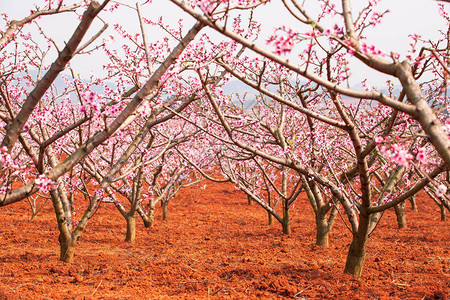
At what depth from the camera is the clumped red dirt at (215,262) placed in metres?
4.88

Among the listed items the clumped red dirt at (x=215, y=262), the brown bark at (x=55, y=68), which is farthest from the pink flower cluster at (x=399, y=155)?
the brown bark at (x=55, y=68)

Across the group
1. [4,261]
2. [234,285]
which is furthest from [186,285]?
[4,261]

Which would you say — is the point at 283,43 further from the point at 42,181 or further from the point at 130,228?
the point at 130,228

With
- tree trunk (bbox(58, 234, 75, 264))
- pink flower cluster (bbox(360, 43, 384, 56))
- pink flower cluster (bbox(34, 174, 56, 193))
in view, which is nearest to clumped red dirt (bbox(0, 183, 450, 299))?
tree trunk (bbox(58, 234, 75, 264))

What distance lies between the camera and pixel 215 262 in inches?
270

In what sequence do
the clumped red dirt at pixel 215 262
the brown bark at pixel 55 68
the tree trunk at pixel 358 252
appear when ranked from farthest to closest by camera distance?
the tree trunk at pixel 358 252, the clumped red dirt at pixel 215 262, the brown bark at pixel 55 68

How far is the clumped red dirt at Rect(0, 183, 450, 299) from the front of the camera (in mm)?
4883

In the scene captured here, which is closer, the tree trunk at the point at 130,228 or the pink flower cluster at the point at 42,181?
the pink flower cluster at the point at 42,181

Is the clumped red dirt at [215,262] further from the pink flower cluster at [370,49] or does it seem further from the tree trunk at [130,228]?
the pink flower cluster at [370,49]

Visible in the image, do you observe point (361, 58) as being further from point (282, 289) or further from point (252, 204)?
point (252, 204)

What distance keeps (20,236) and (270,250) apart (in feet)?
20.9

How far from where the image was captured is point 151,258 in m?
7.25

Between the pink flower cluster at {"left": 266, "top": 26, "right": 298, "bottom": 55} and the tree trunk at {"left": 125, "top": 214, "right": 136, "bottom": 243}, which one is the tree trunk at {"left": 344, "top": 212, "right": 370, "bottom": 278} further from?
the tree trunk at {"left": 125, "top": 214, "right": 136, "bottom": 243}

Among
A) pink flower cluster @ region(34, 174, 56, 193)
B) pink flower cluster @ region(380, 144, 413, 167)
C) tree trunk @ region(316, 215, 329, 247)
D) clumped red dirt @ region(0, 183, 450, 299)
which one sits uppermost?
pink flower cluster @ region(380, 144, 413, 167)
